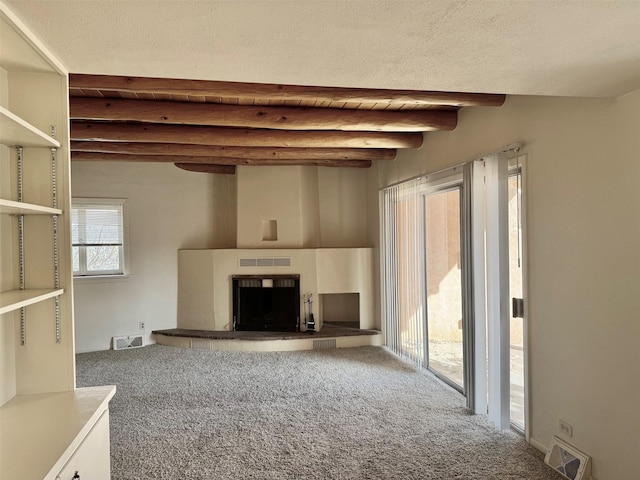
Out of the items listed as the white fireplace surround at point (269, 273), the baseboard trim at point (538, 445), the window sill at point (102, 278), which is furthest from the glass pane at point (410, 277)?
the window sill at point (102, 278)

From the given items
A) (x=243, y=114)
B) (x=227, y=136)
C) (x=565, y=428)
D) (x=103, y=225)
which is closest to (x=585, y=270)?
(x=565, y=428)

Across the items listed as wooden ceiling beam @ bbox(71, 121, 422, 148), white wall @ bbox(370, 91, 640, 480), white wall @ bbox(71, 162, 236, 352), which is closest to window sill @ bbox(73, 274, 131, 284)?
white wall @ bbox(71, 162, 236, 352)

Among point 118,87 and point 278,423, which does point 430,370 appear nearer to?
point 278,423

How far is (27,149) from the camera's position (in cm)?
180

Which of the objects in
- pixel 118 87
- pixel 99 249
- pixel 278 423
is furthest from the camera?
pixel 99 249

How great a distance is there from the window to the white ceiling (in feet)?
14.6

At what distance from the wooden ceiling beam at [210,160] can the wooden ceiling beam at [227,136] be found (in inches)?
47.0

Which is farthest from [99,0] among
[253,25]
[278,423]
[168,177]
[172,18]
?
[168,177]

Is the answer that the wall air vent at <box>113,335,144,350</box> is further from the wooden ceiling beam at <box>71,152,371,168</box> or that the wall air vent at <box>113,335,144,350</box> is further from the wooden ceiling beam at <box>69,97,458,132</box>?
the wooden ceiling beam at <box>69,97,458,132</box>

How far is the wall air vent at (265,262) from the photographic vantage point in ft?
19.0

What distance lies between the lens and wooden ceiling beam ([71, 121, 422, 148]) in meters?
4.00

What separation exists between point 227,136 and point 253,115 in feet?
2.13

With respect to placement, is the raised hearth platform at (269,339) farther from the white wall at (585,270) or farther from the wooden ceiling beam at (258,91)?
the wooden ceiling beam at (258,91)

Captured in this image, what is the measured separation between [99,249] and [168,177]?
1.35m
